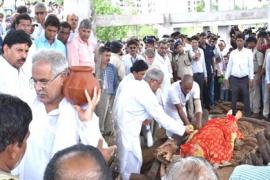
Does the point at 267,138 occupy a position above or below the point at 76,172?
below

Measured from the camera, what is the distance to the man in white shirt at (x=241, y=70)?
854 cm

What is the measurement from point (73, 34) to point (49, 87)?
3756 millimetres

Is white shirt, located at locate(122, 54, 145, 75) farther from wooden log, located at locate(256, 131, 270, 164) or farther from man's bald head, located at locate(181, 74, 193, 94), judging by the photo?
wooden log, located at locate(256, 131, 270, 164)

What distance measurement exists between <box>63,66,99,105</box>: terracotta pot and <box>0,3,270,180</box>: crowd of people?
0.04 m

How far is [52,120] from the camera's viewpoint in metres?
2.66

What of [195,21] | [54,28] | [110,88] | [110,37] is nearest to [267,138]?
[54,28]

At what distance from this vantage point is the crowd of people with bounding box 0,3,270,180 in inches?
75.7

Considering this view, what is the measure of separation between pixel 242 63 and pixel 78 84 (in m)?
6.43

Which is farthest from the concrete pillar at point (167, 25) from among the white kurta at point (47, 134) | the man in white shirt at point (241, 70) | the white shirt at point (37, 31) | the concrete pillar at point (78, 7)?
the white kurta at point (47, 134)

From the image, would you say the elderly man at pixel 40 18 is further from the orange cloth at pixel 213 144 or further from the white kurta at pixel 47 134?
the white kurta at pixel 47 134

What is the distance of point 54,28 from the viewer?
5230 mm

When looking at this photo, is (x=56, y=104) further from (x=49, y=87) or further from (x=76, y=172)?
(x=76, y=172)

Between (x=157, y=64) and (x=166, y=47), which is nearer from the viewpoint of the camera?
(x=157, y=64)

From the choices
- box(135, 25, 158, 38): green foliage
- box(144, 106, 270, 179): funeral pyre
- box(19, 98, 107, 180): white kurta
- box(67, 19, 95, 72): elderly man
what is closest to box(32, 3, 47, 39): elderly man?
box(67, 19, 95, 72): elderly man
